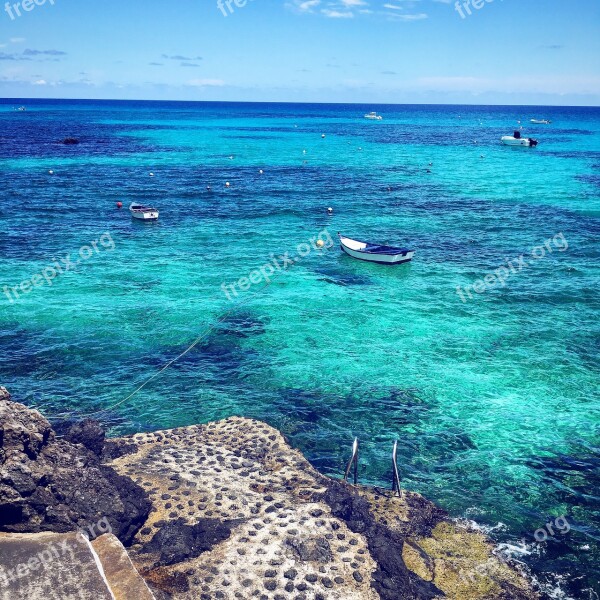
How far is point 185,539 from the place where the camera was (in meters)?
17.0

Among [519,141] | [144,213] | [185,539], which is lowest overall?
[185,539]

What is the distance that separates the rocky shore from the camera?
15.6 metres

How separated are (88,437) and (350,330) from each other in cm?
1794

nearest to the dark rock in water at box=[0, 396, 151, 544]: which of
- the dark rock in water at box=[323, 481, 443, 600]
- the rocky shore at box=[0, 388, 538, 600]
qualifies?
the rocky shore at box=[0, 388, 538, 600]

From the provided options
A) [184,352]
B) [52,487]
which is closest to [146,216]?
[184,352]

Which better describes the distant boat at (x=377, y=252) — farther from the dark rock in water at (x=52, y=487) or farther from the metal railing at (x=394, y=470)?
the dark rock in water at (x=52, y=487)

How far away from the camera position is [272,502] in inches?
747

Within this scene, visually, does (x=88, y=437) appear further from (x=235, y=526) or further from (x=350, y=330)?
(x=350, y=330)

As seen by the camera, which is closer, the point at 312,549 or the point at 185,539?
the point at 312,549

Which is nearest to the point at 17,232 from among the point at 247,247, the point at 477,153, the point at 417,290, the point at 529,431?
the point at 247,247

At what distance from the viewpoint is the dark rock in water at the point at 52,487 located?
15648mm
